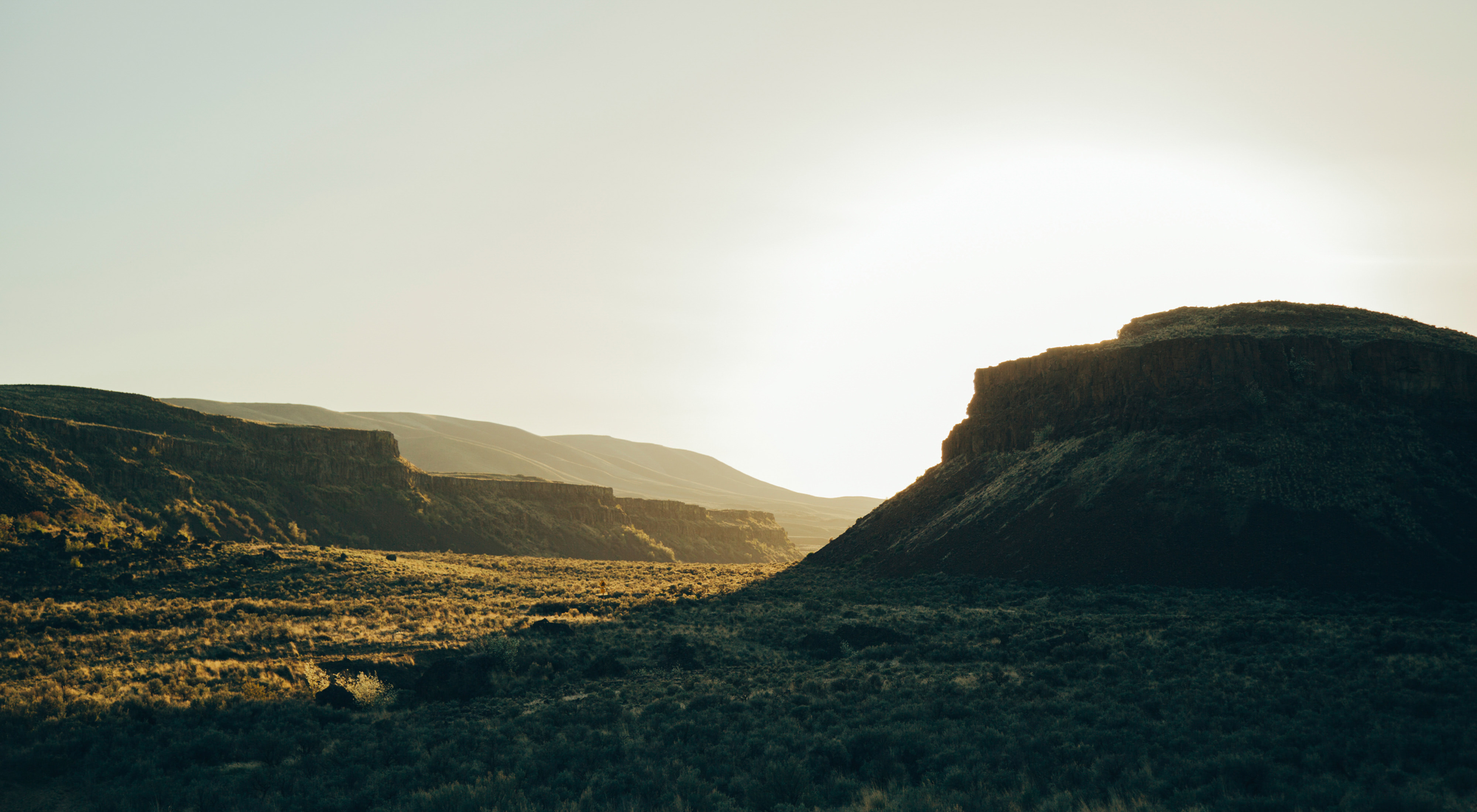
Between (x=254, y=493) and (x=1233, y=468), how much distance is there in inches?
2758

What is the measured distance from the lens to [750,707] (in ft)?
58.5

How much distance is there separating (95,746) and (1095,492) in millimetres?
42579

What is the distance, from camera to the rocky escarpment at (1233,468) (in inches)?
1359

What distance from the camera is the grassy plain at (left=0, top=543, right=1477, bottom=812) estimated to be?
12.4m

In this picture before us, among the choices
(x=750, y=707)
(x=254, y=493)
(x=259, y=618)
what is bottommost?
(x=259, y=618)

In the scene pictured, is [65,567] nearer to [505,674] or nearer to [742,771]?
[505,674]

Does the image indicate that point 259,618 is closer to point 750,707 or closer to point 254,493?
point 750,707

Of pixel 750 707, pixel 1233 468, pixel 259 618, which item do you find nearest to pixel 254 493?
pixel 259 618

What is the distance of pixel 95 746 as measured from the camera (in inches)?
586

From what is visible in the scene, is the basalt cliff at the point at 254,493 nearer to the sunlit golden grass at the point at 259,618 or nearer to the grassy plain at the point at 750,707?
the sunlit golden grass at the point at 259,618

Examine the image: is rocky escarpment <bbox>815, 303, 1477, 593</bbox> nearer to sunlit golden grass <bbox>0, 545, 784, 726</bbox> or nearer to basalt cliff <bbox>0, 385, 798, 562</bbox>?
Answer: sunlit golden grass <bbox>0, 545, 784, 726</bbox>

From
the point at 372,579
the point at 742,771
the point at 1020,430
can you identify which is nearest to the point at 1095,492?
the point at 1020,430

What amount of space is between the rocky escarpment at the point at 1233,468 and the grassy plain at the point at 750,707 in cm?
447

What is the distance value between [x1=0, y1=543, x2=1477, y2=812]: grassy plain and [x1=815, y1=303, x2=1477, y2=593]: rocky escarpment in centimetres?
447
